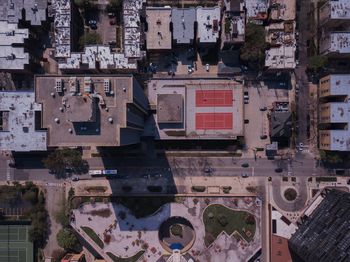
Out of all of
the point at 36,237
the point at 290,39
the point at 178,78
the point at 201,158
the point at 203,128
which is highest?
the point at 290,39

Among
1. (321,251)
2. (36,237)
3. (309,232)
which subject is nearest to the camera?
(321,251)

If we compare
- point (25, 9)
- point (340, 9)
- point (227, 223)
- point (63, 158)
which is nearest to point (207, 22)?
point (340, 9)

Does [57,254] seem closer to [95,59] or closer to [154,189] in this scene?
[154,189]

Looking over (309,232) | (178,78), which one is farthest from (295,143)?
(178,78)

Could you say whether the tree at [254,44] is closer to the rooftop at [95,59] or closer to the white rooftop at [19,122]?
the rooftop at [95,59]

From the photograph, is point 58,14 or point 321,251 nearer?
point 321,251

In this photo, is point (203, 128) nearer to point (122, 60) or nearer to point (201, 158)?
point (201, 158)

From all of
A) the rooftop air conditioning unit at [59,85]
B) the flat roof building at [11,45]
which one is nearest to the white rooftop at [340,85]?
the rooftop air conditioning unit at [59,85]

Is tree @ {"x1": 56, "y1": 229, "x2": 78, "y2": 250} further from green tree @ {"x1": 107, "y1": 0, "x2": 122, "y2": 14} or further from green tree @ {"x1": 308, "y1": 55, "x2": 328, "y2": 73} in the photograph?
green tree @ {"x1": 308, "y1": 55, "x2": 328, "y2": 73}
